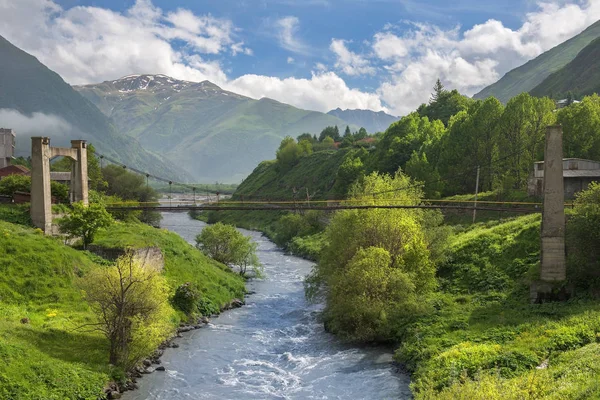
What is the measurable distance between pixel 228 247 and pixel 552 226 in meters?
→ 34.7

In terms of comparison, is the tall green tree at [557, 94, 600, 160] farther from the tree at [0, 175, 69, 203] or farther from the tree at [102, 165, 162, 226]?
the tree at [102, 165, 162, 226]

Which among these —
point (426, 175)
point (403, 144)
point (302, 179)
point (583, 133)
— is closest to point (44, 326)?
Answer: point (426, 175)

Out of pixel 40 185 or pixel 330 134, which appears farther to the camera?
pixel 330 134

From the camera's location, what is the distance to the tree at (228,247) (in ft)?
191

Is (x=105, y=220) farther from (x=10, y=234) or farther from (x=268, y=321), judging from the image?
(x=268, y=321)

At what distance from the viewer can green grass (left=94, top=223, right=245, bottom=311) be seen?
42800 mm

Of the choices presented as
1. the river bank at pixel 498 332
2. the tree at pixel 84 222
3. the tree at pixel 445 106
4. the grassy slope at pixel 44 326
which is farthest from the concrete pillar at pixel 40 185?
the tree at pixel 445 106

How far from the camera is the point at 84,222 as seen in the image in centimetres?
3978

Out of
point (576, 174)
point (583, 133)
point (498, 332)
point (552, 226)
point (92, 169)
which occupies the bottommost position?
point (498, 332)

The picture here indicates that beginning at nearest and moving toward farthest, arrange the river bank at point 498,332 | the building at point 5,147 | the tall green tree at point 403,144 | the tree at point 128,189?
1. the river bank at point 498,332
2. the building at point 5,147
3. the tall green tree at point 403,144
4. the tree at point 128,189

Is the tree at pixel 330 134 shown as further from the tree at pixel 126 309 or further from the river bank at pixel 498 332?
the tree at pixel 126 309

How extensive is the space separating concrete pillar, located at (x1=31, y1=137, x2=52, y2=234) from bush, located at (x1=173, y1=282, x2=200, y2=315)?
11.2 metres

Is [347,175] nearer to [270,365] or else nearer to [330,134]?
[270,365]

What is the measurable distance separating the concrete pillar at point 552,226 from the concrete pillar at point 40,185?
3447cm
